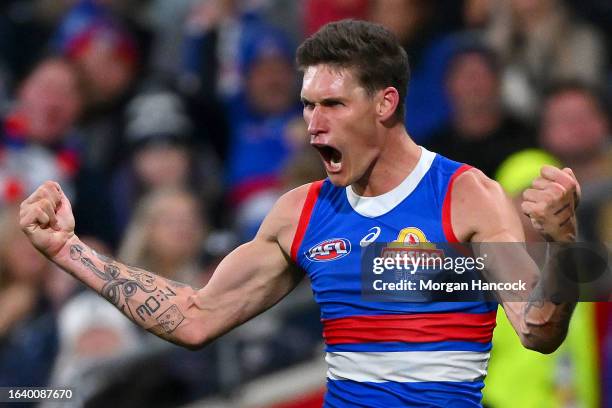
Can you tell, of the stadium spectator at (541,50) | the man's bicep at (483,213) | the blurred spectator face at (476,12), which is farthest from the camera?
the blurred spectator face at (476,12)

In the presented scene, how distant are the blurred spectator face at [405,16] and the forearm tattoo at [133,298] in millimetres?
4333

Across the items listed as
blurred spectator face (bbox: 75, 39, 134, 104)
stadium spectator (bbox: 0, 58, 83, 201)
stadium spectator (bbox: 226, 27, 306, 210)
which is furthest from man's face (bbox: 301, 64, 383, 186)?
blurred spectator face (bbox: 75, 39, 134, 104)

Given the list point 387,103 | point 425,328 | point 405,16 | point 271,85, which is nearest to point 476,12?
point 405,16

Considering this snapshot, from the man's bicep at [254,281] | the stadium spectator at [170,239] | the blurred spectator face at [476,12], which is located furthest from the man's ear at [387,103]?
the blurred spectator face at [476,12]

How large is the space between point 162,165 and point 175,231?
117 cm

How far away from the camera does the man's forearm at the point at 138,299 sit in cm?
468

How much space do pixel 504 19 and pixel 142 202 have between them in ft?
9.05

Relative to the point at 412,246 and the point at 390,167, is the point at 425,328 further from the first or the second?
the point at 390,167

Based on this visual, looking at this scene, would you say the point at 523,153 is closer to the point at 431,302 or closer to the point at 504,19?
the point at 504,19

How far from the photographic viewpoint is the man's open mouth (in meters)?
4.42

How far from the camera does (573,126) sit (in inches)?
298

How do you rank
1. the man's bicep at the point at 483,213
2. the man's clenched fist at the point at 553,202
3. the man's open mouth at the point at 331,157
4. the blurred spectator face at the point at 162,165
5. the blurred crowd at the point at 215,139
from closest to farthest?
the man's clenched fist at the point at 553,202 → the man's bicep at the point at 483,213 → the man's open mouth at the point at 331,157 → the blurred crowd at the point at 215,139 → the blurred spectator face at the point at 162,165

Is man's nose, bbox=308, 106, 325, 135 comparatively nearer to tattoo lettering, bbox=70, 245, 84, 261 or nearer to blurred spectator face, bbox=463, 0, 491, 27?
tattoo lettering, bbox=70, 245, 84, 261

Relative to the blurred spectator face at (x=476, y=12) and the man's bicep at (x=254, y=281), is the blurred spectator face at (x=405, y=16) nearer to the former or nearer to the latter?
the blurred spectator face at (x=476, y=12)
